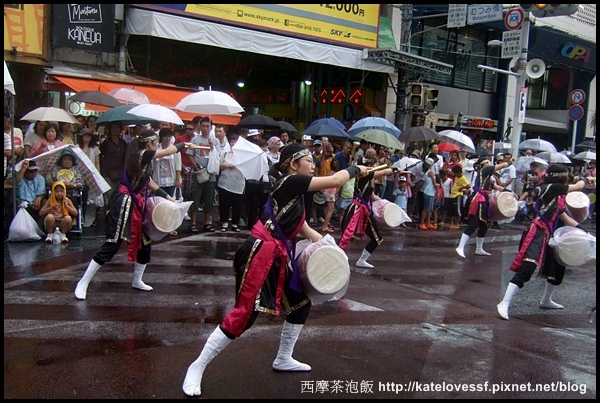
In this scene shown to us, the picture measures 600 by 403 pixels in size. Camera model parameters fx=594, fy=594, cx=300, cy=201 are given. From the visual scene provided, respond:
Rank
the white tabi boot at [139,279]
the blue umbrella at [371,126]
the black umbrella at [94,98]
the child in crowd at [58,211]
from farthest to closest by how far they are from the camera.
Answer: the blue umbrella at [371,126]
the black umbrella at [94,98]
the child in crowd at [58,211]
the white tabi boot at [139,279]

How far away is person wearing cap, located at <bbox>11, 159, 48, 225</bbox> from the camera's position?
9453 millimetres

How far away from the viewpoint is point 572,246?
6.56 meters

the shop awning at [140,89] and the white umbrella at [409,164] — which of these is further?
the white umbrella at [409,164]

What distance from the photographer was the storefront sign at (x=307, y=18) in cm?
1617

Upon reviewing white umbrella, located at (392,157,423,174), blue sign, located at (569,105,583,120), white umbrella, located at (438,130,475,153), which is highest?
blue sign, located at (569,105,583,120)

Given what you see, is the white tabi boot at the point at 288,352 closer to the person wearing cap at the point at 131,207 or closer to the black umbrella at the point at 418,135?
the person wearing cap at the point at 131,207

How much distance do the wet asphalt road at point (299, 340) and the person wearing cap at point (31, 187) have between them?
91 centimetres

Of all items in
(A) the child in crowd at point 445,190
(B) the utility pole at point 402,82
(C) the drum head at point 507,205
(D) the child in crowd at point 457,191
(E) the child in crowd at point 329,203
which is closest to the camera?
(C) the drum head at point 507,205

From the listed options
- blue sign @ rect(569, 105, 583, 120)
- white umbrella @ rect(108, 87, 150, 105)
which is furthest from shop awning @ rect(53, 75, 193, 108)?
blue sign @ rect(569, 105, 583, 120)

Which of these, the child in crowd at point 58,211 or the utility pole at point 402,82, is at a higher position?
the utility pole at point 402,82

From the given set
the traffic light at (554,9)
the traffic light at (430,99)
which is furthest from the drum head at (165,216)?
the traffic light at (430,99)

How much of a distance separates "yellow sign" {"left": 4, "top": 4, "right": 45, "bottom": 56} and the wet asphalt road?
6224 mm

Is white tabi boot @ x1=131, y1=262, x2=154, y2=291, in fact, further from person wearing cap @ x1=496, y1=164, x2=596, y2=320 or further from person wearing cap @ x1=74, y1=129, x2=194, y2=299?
person wearing cap @ x1=496, y1=164, x2=596, y2=320

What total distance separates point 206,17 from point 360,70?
6.81m
